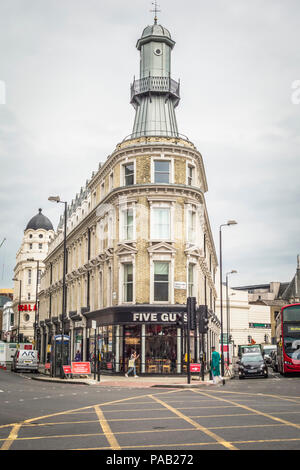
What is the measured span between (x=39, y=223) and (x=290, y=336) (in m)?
84.2

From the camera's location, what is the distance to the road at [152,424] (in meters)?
9.82

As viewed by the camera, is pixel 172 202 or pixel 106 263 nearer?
pixel 172 202

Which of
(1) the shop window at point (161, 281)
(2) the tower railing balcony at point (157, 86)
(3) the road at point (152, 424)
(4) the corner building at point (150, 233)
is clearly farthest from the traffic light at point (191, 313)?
(2) the tower railing balcony at point (157, 86)

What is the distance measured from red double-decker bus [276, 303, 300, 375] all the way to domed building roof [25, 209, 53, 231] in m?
82.6

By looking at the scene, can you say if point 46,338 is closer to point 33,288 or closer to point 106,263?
point 106,263

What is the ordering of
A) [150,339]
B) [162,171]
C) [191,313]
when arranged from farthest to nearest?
[162,171]
[150,339]
[191,313]

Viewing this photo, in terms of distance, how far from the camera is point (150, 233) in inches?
1481

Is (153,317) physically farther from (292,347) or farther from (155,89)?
(155,89)

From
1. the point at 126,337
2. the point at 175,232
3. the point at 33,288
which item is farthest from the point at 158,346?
the point at 33,288

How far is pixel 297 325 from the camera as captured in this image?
33.5 meters

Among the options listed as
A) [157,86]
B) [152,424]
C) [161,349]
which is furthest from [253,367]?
[152,424]

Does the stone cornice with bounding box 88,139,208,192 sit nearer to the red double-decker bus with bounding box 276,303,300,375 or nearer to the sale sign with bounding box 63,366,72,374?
the red double-decker bus with bounding box 276,303,300,375

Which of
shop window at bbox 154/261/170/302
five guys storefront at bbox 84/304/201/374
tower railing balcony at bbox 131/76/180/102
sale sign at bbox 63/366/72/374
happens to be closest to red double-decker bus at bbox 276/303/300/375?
five guys storefront at bbox 84/304/201/374
